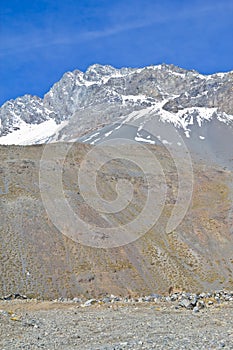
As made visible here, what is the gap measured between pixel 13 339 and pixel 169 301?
1055cm

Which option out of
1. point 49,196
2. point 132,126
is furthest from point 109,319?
point 132,126

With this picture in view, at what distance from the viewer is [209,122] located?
198 meters

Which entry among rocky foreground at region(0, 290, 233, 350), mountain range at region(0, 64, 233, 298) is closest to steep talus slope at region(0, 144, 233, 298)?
mountain range at region(0, 64, 233, 298)

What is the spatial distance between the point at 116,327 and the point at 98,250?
29.2 metres

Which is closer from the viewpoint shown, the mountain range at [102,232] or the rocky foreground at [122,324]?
the rocky foreground at [122,324]

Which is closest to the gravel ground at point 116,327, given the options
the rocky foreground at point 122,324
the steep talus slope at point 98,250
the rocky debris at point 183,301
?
the rocky foreground at point 122,324

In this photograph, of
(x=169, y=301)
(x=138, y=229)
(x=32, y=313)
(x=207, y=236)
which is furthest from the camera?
(x=207, y=236)

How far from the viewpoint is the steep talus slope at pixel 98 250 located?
40.7 meters

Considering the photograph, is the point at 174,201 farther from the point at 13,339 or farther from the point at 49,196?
the point at 13,339

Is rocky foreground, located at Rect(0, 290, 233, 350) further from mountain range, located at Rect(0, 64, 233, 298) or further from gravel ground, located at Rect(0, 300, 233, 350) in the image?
mountain range, located at Rect(0, 64, 233, 298)

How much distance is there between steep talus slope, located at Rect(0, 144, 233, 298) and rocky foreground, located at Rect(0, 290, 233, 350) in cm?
1528

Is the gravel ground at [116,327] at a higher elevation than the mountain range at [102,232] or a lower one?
lower

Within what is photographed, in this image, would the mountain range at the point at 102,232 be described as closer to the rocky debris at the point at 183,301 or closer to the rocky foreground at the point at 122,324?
the rocky debris at the point at 183,301

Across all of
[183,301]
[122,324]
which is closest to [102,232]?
[183,301]
